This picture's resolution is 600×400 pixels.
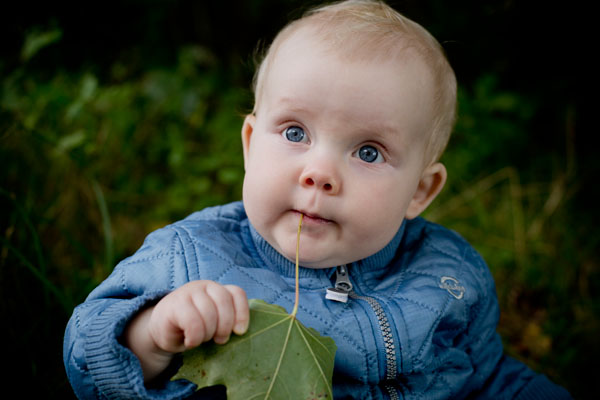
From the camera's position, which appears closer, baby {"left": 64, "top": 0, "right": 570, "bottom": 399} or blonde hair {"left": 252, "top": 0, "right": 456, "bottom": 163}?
baby {"left": 64, "top": 0, "right": 570, "bottom": 399}

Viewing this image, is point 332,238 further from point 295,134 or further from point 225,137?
point 225,137

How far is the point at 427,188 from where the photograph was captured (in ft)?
5.02

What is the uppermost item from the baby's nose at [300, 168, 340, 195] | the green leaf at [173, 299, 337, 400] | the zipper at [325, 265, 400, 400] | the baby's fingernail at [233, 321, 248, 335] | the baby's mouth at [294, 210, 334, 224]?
the baby's nose at [300, 168, 340, 195]

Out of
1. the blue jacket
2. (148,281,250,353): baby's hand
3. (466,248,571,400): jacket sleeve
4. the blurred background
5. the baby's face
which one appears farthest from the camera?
the blurred background

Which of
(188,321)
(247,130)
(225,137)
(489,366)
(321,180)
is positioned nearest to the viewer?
(188,321)

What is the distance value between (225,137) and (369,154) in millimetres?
1826

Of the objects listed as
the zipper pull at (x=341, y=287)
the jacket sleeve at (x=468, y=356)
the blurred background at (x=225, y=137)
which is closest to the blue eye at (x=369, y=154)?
the zipper pull at (x=341, y=287)

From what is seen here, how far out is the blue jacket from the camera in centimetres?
109

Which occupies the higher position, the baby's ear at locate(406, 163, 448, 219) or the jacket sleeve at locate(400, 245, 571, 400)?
the baby's ear at locate(406, 163, 448, 219)

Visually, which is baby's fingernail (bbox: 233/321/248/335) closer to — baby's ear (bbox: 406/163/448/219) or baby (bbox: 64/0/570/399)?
baby (bbox: 64/0/570/399)

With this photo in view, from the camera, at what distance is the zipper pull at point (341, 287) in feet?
4.25

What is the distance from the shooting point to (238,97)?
127 inches

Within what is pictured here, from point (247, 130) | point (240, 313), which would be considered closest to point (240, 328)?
point (240, 313)

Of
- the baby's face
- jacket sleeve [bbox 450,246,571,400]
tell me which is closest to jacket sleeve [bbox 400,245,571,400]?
jacket sleeve [bbox 450,246,571,400]
